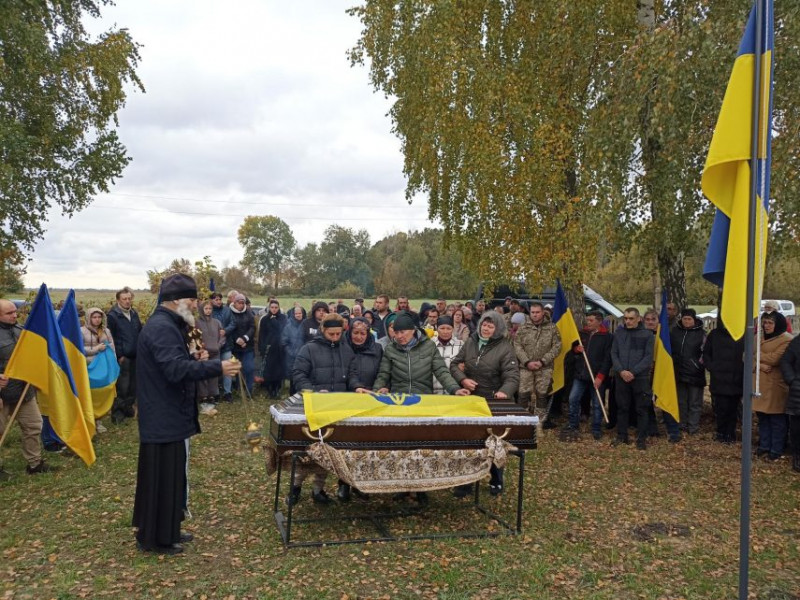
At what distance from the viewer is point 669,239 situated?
9.55 m

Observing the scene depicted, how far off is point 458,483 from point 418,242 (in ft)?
217

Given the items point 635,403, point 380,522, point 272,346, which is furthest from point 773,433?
point 272,346

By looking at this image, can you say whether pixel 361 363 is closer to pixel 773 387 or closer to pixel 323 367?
pixel 323 367

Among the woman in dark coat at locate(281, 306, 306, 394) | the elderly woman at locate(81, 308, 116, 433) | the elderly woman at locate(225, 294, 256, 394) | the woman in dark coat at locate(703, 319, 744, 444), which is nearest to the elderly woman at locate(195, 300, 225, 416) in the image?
the elderly woman at locate(225, 294, 256, 394)

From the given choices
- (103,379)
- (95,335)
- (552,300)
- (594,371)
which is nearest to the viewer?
(103,379)

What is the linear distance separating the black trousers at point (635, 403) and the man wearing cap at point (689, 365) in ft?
2.76

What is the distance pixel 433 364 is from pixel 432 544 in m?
1.73

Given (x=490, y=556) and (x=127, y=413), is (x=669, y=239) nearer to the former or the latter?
(x=490, y=556)

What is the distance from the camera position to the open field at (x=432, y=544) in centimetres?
463

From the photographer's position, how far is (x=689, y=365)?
9.45 metres

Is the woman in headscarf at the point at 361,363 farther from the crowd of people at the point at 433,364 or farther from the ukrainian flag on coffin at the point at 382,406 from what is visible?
the ukrainian flag on coffin at the point at 382,406

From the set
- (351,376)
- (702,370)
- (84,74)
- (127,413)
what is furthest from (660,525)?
(84,74)

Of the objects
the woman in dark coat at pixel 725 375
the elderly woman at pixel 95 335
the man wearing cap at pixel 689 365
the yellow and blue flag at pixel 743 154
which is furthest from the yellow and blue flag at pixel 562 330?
the elderly woman at pixel 95 335

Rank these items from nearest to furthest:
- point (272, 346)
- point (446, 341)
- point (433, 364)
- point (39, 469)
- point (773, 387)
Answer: point (433, 364)
point (39, 469)
point (446, 341)
point (773, 387)
point (272, 346)
